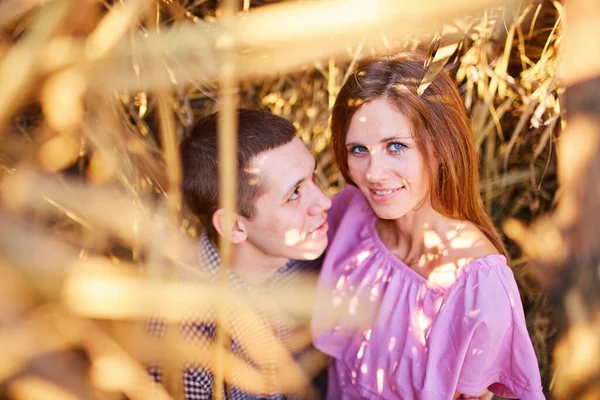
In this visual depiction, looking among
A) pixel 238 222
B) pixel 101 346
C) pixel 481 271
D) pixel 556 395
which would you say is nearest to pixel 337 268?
pixel 238 222

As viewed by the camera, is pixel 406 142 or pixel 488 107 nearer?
pixel 406 142

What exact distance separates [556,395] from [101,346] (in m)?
1.08

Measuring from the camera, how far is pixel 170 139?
98cm

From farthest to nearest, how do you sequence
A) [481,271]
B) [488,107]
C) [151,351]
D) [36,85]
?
[488,107] < [481,271] < [151,351] < [36,85]

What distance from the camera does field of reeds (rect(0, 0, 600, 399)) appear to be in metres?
0.59

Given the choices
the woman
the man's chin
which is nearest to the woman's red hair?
the woman

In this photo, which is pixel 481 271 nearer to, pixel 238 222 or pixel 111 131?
pixel 238 222

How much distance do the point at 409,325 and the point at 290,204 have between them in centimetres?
43

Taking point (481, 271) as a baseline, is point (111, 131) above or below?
above

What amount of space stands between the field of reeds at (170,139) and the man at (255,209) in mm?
65

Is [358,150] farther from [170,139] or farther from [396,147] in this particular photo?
[170,139]

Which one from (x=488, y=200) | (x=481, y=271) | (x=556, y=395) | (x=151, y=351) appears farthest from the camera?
(x=488, y=200)

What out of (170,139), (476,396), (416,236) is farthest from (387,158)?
(476,396)

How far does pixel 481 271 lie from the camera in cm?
123
